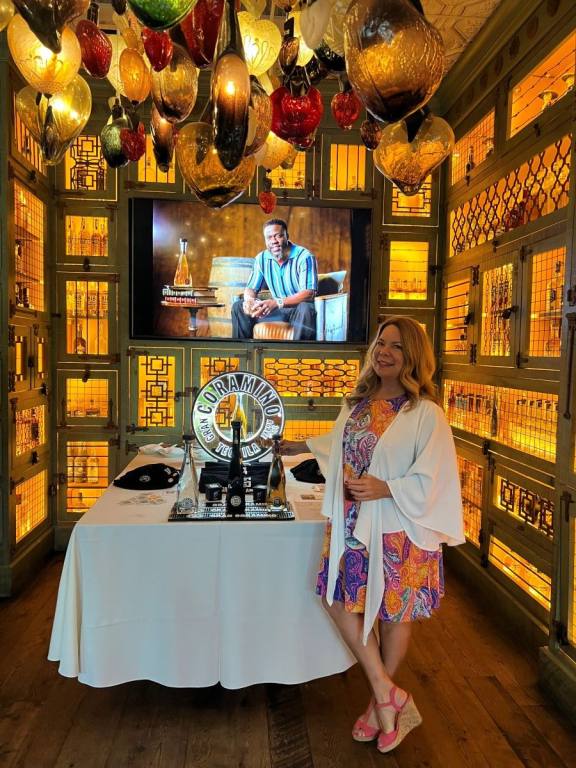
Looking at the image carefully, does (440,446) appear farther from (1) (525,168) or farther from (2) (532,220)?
(1) (525,168)

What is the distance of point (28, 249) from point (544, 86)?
10.4ft

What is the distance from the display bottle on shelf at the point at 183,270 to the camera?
4.04 m

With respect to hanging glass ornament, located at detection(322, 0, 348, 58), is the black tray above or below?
below

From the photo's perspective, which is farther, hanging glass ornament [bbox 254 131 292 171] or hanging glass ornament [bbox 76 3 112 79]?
hanging glass ornament [bbox 254 131 292 171]

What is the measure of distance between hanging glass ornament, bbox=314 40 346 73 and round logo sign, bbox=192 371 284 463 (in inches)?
53.1

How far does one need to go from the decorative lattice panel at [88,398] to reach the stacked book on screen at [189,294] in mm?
782

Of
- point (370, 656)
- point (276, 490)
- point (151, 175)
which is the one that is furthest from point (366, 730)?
point (151, 175)

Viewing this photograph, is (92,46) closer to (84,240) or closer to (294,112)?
(294,112)

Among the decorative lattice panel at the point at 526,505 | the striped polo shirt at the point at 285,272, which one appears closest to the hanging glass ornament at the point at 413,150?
the decorative lattice panel at the point at 526,505

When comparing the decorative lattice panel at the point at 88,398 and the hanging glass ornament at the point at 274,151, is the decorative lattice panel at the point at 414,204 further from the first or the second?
the decorative lattice panel at the point at 88,398

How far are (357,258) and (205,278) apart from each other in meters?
1.14

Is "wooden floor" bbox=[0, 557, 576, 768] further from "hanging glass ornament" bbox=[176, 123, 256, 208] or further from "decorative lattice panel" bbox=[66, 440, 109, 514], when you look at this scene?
"hanging glass ornament" bbox=[176, 123, 256, 208]

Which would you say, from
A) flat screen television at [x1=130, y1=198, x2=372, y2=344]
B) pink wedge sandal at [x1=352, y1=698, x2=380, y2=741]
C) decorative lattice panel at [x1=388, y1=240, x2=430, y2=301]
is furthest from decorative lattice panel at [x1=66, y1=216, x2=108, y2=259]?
pink wedge sandal at [x1=352, y1=698, x2=380, y2=741]

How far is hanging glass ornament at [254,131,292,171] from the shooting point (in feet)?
6.90
